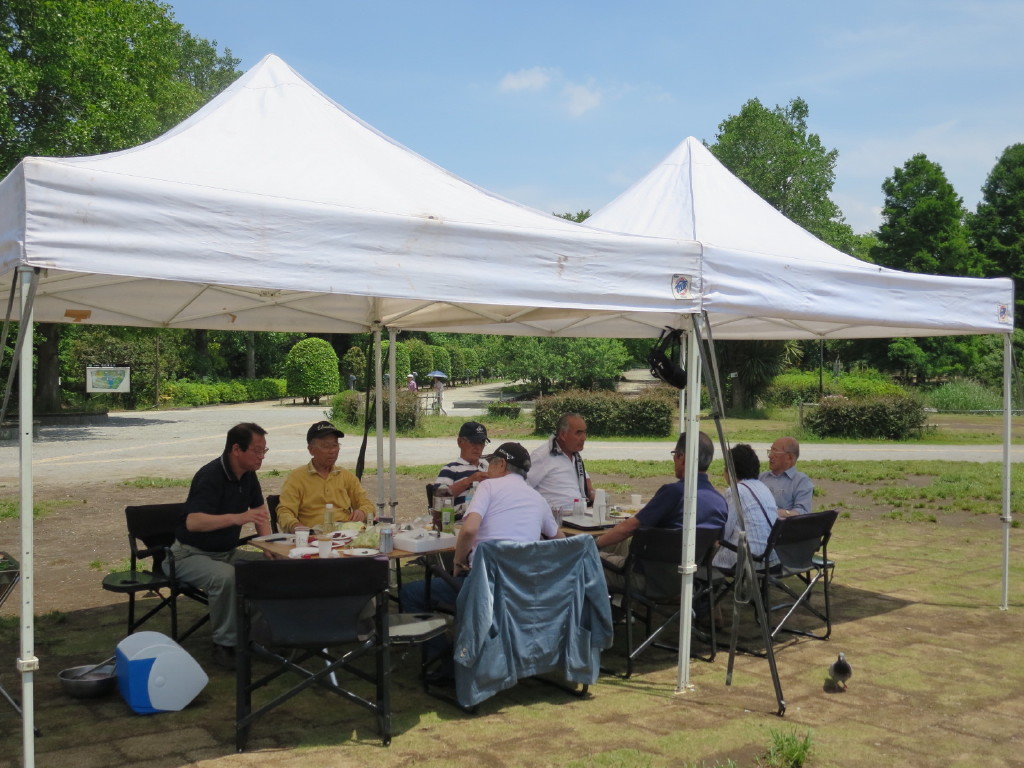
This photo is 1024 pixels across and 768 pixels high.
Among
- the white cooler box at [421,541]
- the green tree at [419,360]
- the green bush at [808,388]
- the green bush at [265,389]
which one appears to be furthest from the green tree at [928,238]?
the white cooler box at [421,541]

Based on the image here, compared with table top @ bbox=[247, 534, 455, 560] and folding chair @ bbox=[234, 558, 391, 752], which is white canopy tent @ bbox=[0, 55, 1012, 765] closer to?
folding chair @ bbox=[234, 558, 391, 752]

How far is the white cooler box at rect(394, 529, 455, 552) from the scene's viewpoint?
4.82 m

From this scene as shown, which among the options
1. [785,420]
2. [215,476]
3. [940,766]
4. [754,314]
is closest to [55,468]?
[215,476]

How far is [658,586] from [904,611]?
2.45 meters

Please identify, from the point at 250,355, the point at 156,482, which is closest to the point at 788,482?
the point at 156,482

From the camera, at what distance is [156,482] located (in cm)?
1362

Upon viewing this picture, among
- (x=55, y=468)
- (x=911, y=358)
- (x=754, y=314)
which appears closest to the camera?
(x=754, y=314)

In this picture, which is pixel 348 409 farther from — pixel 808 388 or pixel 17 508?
pixel 808 388

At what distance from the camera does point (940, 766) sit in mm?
3791

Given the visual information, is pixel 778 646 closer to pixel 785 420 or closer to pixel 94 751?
pixel 94 751

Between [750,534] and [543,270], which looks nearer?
[543,270]

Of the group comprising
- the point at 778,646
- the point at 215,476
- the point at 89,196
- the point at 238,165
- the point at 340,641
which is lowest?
the point at 778,646

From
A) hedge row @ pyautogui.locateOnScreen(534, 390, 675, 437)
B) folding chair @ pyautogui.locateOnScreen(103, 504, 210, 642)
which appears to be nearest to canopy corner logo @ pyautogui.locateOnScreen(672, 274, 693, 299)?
folding chair @ pyautogui.locateOnScreen(103, 504, 210, 642)

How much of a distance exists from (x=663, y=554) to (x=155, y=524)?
3.21 metres
